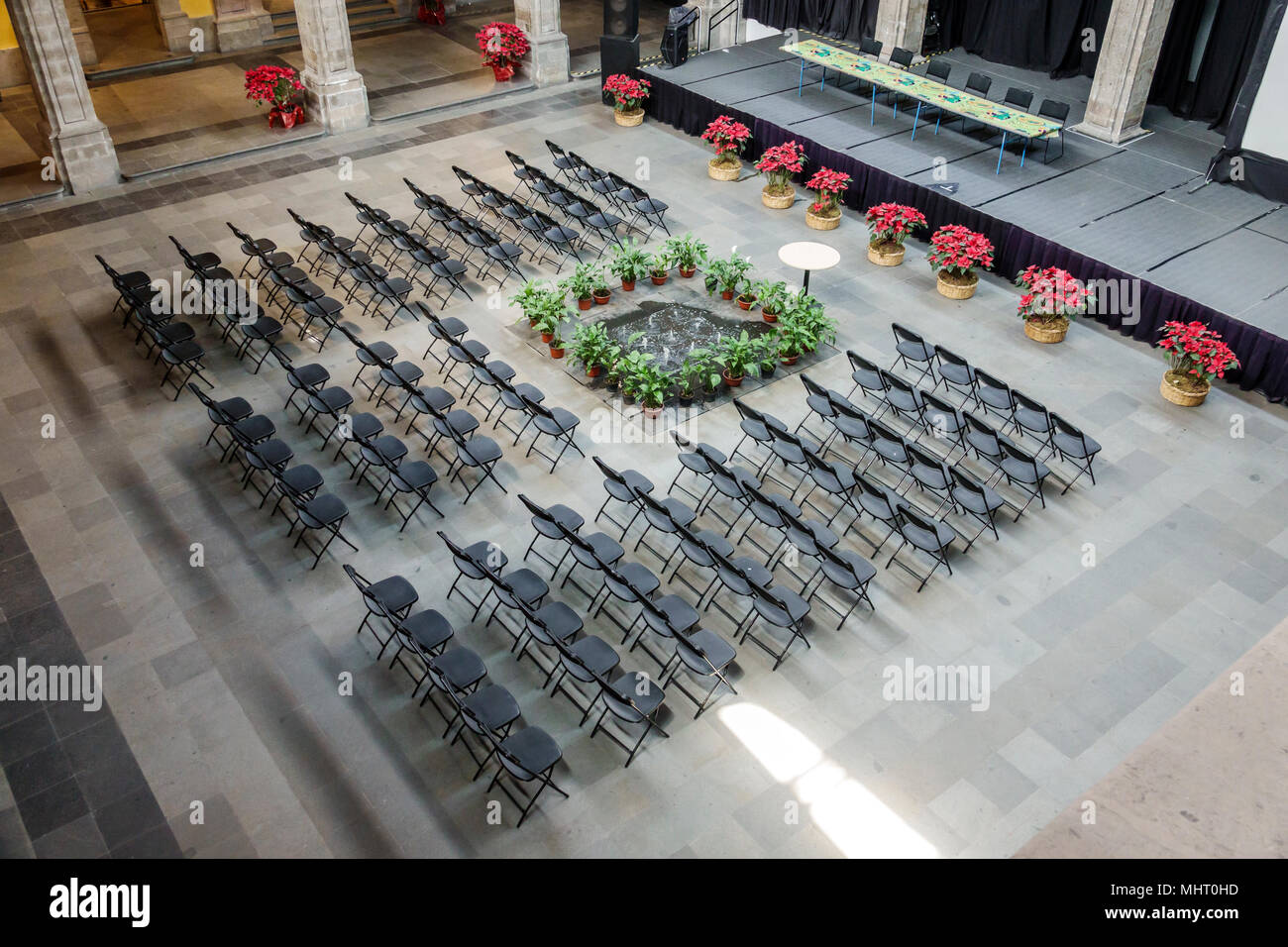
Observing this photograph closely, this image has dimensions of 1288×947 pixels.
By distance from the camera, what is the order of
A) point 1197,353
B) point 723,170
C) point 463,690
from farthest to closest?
point 723,170
point 1197,353
point 463,690

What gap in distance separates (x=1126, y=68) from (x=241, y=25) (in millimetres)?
17471

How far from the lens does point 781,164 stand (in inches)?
627

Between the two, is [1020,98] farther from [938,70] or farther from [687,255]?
[687,255]

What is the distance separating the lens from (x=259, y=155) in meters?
18.1

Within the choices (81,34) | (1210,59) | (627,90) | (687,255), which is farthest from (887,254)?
(81,34)

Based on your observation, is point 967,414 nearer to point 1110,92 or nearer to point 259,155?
point 1110,92

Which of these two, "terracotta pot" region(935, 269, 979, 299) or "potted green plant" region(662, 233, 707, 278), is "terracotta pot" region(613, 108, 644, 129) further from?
"terracotta pot" region(935, 269, 979, 299)

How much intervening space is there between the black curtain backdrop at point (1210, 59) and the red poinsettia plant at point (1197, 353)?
7694 millimetres

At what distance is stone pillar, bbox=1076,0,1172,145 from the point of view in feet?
54.3

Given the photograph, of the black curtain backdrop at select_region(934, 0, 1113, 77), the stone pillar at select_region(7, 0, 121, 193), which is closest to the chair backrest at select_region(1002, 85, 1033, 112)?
the black curtain backdrop at select_region(934, 0, 1113, 77)

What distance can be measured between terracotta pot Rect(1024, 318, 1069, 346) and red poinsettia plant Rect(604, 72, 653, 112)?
8.86 metres

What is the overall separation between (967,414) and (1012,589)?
227 cm

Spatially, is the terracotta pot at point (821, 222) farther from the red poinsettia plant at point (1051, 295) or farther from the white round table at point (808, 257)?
the red poinsettia plant at point (1051, 295)

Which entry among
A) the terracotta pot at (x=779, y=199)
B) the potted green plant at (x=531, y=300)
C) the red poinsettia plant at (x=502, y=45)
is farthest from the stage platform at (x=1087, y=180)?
the potted green plant at (x=531, y=300)
